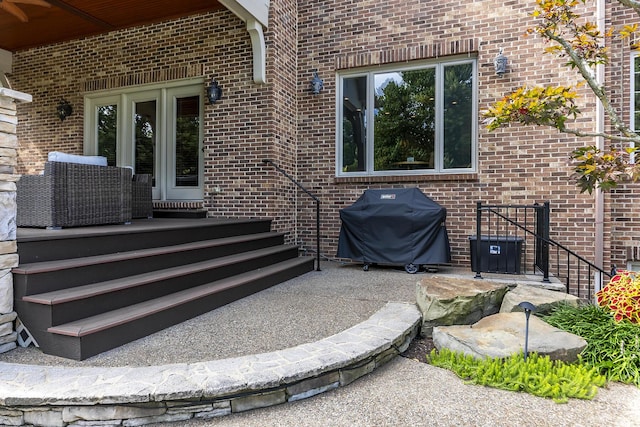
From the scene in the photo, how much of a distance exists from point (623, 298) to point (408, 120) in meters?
3.73

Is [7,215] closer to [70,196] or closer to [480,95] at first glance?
[70,196]

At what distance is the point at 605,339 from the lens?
2.75 m

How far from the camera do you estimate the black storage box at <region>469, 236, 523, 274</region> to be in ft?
15.2

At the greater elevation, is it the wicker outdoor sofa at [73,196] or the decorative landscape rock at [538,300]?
the wicker outdoor sofa at [73,196]

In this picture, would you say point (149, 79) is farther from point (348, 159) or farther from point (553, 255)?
point (553, 255)

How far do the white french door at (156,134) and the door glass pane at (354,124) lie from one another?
231cm

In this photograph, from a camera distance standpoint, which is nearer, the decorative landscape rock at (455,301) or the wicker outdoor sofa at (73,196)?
the decorative landscape rock at (455,301)

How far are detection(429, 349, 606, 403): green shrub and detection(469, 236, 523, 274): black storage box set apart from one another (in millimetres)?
2173

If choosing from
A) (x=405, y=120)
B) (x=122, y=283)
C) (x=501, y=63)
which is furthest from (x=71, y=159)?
(x=501, y=63)

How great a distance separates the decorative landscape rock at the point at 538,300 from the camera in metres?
3.27

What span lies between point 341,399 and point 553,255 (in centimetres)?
433

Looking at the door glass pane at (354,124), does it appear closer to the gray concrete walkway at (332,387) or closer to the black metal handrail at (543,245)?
the black metal handrail at (543,245)

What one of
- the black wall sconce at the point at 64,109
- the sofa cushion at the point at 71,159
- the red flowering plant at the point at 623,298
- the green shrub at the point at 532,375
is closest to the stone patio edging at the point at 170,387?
the green shrub at the point at 532,375

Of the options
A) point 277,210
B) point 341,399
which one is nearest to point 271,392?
point 341,399
